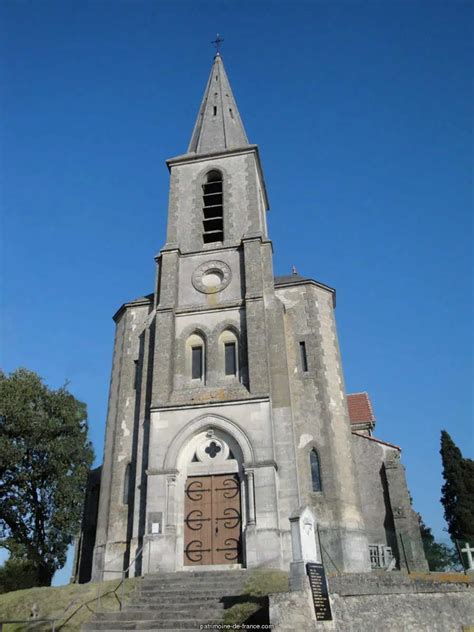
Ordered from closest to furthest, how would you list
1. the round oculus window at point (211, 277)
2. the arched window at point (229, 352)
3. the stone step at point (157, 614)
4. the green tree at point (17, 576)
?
the stone step at point (157, 614) < the arched window at point (229, 352) < the round oculus window at point (211, 277) < the green tree at point (17, 576)

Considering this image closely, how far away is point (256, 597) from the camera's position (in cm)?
1266

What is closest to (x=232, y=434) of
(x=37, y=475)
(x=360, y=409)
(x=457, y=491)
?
(x=37, y=475)

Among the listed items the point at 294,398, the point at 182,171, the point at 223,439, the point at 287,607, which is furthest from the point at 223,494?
the point at 182,171

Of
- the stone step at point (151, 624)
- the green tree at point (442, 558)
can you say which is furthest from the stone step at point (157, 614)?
the green tree at point (442, 558)

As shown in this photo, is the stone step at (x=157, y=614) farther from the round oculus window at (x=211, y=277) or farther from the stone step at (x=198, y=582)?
the round oculus window at (x=211, y=277)

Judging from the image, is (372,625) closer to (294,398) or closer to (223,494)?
(223,494)

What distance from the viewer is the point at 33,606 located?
1441cm

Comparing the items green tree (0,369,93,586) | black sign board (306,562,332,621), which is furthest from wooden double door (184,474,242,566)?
green tree (0,369,93,586)

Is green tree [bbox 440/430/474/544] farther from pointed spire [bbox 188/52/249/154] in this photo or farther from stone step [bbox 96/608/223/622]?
pointed spire [bbox 188/52/249/154]

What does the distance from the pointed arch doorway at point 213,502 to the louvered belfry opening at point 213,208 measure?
32.7 feet

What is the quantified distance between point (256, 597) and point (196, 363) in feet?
34.8

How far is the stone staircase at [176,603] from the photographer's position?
12.6 meters

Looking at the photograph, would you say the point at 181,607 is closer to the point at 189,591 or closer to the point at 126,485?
the point at 189,591

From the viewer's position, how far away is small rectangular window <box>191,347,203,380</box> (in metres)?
21.6
